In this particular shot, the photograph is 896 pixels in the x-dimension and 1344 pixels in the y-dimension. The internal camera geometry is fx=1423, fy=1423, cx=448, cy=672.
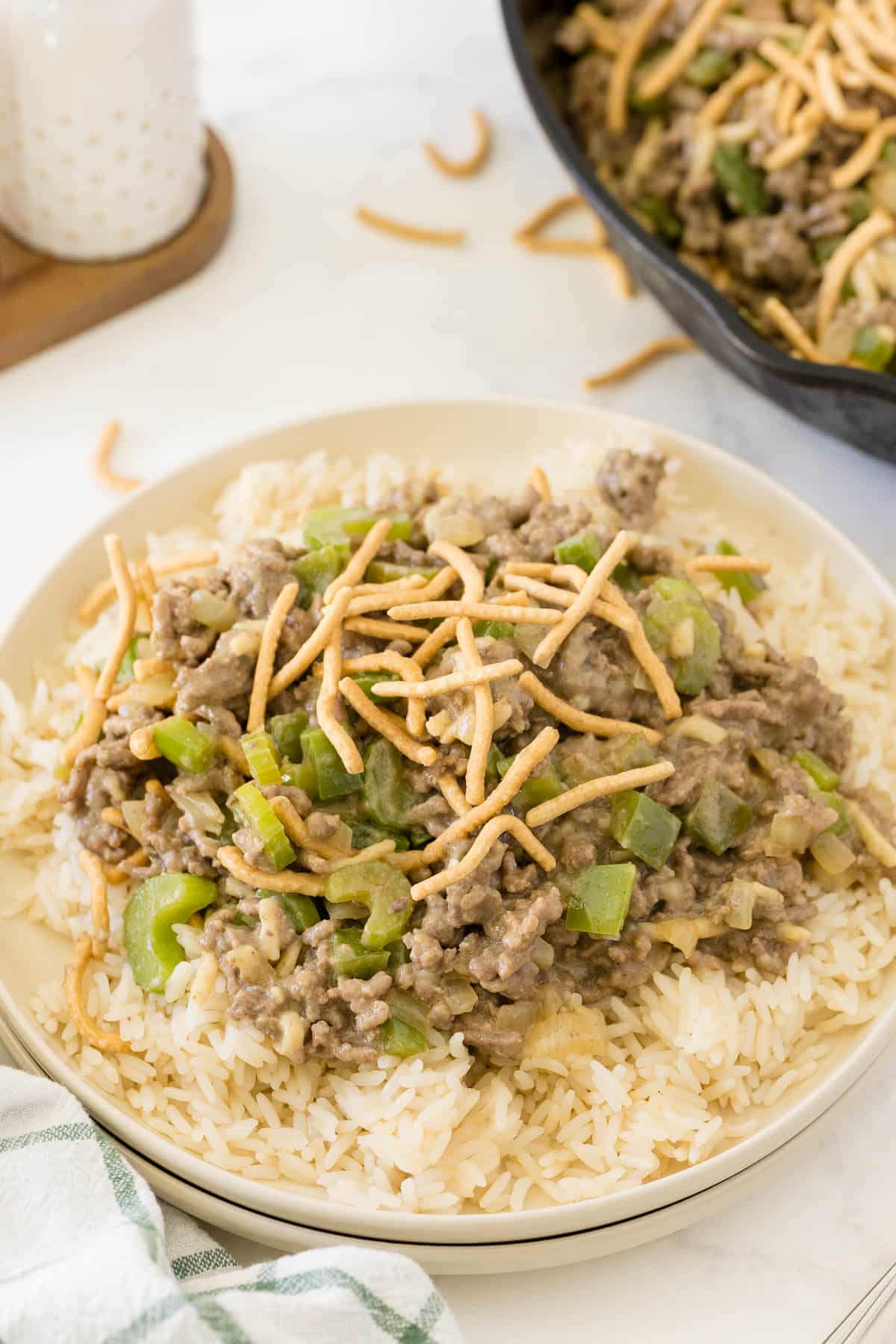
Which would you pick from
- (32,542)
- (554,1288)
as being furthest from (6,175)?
(554,1288)

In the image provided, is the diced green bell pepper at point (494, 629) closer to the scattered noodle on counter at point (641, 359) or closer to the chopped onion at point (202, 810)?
the chopped onion at point (202, 810)

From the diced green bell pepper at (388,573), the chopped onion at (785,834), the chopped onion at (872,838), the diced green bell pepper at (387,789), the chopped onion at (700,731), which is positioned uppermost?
the diced green bell pepper at (388,573)

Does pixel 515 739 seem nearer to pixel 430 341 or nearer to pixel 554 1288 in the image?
pixel 554 1288

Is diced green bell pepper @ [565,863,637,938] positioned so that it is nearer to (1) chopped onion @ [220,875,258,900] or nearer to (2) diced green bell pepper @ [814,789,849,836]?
(2) diced green bell pepper @ [814,789,849,836]

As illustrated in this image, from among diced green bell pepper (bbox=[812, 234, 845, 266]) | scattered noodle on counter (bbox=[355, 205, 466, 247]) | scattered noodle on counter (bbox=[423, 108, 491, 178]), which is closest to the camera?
diced green bell pepper (bbox=[812, 234, 845, 266])

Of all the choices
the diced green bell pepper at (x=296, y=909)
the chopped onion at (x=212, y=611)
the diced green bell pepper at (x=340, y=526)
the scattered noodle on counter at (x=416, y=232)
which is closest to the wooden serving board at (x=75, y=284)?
the scattered noodle on counter at (x=416, y=232)

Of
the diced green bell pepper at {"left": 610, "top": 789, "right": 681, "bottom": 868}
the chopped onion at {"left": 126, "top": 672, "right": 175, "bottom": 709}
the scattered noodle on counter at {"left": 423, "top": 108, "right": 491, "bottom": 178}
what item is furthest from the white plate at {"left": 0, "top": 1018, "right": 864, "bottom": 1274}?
the scattered noodle on counter at {"left": 423, "top": 108, "right": 491, "bottom": 178}
